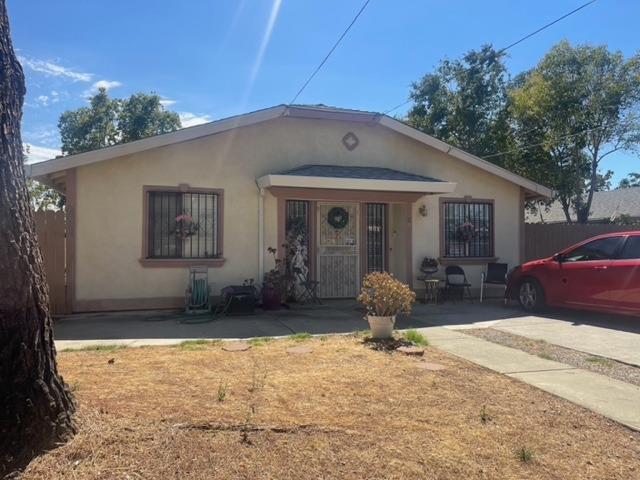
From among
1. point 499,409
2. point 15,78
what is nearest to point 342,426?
point 499,409

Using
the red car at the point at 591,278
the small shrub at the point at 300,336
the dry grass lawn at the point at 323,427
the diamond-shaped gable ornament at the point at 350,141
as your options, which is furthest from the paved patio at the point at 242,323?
the diamond-shaped gable ornament at the point at 350,141

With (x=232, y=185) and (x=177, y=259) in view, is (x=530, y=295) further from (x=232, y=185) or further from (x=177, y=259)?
(x=177, y=259)

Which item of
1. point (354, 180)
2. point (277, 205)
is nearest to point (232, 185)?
point (277, 205)

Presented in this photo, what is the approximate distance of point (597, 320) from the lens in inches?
360

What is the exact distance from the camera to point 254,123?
1046 centimetres

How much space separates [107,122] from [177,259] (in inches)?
969

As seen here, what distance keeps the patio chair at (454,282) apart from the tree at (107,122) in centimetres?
2384

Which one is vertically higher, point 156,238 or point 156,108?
point 156,108

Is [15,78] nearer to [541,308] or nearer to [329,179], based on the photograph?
[329,179]

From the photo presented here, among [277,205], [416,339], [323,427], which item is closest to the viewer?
[323,427]

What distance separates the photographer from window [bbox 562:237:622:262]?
8926mm

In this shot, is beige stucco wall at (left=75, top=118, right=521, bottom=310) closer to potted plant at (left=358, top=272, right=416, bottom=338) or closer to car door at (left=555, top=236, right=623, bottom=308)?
car door at (left=555, top=236, right=623, bottom=308)

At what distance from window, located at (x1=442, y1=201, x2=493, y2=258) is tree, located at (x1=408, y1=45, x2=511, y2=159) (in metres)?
11.8

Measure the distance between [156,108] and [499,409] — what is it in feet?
102
